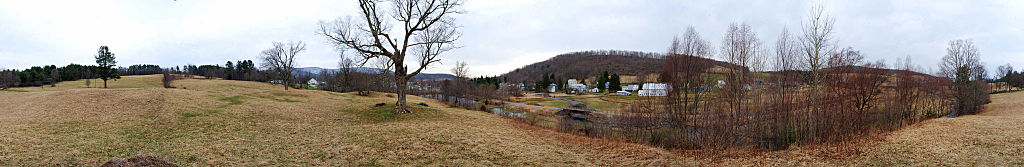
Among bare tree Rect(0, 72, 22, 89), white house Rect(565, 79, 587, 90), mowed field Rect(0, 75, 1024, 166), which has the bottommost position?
mowed field Rect(0, 75, 1024, 166)

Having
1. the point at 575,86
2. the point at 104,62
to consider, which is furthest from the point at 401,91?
the point at 575,86

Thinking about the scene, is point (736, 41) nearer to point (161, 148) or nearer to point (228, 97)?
point (161, 148)

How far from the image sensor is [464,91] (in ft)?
167

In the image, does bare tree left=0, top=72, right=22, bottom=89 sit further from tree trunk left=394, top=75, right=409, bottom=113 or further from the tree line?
the tree line

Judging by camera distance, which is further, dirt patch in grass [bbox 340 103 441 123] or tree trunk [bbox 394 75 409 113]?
tree trunk [bbox 394 75 409 113]

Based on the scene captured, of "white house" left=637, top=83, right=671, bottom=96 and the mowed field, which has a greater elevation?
"white house" left=637, top=83, right=671, bottom=96

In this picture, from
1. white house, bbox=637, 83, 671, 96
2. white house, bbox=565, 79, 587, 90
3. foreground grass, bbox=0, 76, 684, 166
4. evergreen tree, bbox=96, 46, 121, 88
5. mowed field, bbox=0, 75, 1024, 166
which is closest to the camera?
foreground grass, bbox=0, 76, 684, 166

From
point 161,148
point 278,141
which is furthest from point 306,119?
point 161,148

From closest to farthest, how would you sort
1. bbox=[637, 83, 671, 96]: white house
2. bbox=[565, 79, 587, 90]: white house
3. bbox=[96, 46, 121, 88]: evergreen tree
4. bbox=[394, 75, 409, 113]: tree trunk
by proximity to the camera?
bbox=[637, 83, 671, 96]: white house → bbox=[394, 75, 409, 113]: tree trunk → bbox=[96, 46, 121, 88]: evergreen tree → bbox=[565, 79, 587, 90]: white house

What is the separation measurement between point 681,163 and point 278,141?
12146 mm

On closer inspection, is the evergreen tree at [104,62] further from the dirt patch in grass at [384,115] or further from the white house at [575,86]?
the white house at [575,86]

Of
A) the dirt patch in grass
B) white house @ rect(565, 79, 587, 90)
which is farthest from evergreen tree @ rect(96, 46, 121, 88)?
white house @ rect(565, 79, 587, 90)

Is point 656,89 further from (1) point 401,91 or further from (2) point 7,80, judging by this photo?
(2) point 7,80

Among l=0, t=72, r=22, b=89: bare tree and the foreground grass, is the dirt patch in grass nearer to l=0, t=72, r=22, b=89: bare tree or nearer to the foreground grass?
the foreground grass
